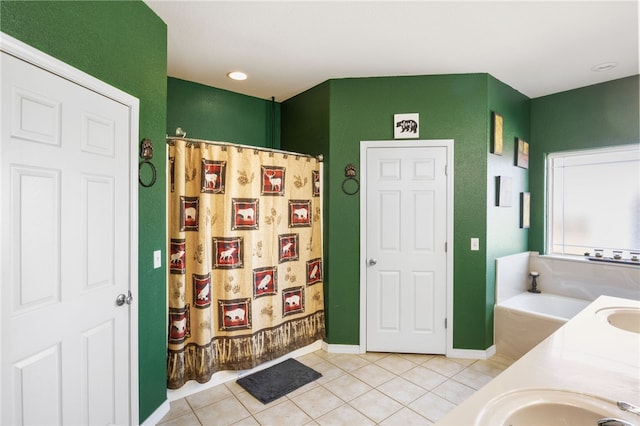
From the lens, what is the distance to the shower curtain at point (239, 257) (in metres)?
2.26

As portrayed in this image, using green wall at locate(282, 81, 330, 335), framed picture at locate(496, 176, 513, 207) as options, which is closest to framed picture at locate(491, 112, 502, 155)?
framed picture at locate(496, 176, 513, 207)

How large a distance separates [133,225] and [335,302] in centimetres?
190

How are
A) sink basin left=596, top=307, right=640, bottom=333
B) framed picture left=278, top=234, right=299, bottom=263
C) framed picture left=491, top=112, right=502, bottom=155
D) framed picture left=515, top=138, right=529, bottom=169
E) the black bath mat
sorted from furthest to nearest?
framed picture left=515, top=138, right=529, bottom=169 → framed picture left=491, top=112, right=502, bottom=155 → framed picture left=278, top=234, right=299, bottom=263 → the black bath mat → sink basin left=596, top=307, right=640, bottom=333

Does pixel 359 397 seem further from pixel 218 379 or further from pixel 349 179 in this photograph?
pixel 349 179

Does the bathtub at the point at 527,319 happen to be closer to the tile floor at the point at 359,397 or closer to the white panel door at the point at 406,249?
the tile floor at the point at 359,397

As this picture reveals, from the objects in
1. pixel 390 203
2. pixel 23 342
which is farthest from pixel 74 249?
pixel 390 203

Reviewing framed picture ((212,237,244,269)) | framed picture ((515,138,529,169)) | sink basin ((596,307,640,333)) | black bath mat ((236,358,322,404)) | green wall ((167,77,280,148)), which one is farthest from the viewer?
framed picture ((515,138,529,169))

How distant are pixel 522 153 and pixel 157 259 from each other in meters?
3.62

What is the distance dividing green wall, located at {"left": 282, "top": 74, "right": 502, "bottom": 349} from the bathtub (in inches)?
7.5

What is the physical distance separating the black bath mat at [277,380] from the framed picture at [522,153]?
9.61 feet

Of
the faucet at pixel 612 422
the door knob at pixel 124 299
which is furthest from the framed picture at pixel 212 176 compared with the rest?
the faucet at pixel 612 422

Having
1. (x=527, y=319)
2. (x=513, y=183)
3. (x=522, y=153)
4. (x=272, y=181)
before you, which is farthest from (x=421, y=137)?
(x=527, y=319)

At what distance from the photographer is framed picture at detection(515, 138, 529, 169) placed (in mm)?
3277

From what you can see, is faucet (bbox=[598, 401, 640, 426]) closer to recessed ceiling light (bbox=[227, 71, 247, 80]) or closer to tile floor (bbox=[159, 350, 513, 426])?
tile floor (bbox=[159, 350, 513, 426])
